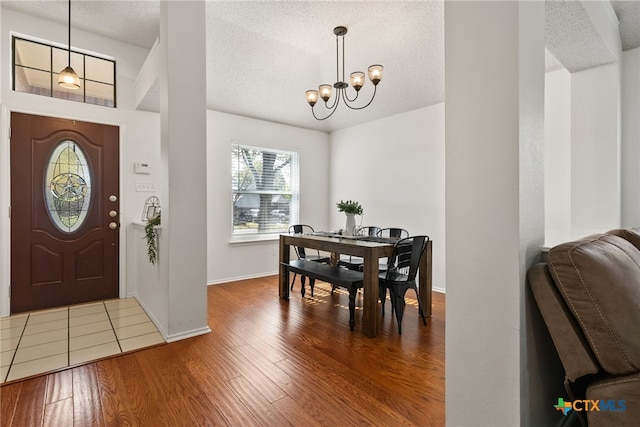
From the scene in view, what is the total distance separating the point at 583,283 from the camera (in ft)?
3.80

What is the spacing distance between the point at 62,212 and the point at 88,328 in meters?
1.48

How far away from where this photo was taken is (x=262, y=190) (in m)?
5.34

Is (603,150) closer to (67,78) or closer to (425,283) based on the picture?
(425,283)

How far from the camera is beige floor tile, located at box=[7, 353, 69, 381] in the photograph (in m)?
2.14

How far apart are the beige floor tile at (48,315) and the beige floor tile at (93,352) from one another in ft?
3.53

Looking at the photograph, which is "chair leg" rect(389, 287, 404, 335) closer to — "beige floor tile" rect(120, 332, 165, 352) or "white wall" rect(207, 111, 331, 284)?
"beige floor tile" rect(120, 332, 165, 352)

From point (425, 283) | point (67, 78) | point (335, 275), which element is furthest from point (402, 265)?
point (67, 78)

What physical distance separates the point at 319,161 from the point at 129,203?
323 cm

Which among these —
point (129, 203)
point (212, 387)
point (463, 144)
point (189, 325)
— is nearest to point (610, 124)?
point (463, 144)

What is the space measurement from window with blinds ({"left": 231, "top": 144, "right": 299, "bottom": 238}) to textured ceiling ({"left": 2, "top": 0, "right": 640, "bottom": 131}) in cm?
74

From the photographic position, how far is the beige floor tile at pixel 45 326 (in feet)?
9.55

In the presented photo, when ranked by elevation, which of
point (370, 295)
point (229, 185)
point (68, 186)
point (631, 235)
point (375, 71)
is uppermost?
point (375, 71)

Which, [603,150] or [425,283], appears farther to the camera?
[425,283]

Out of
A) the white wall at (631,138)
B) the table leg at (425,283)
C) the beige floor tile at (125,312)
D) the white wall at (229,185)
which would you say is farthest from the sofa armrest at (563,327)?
the white wall at (229,185)
